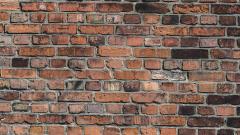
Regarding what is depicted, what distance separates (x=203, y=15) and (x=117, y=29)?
1.99 ft

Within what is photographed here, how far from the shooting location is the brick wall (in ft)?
7.91

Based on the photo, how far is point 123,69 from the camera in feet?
7.92

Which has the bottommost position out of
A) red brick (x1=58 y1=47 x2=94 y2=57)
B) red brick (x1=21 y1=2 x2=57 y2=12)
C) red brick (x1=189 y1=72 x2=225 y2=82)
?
red brick (x1=189 y1=72 x2=225 y2=82)

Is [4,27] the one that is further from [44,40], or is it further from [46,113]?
[46,113]

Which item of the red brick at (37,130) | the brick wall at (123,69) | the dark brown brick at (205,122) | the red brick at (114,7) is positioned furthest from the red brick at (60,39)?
the dark brown brick at (205,122)

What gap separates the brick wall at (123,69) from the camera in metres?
2.41

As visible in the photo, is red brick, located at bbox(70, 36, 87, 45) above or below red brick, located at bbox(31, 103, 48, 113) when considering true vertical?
above

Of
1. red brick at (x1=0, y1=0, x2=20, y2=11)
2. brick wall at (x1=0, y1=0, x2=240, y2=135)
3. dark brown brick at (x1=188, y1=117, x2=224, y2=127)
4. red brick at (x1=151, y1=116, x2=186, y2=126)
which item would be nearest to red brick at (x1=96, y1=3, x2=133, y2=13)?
brick wall at (x1=0, y1=0, x2=240, y2=135)

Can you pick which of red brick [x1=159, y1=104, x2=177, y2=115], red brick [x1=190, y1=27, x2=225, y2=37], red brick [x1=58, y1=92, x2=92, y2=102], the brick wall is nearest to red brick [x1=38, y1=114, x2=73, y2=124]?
the brick wall

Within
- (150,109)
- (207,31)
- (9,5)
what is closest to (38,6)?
(9,5)

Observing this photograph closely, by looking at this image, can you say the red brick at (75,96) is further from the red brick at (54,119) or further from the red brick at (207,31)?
the red brick at (207,31)

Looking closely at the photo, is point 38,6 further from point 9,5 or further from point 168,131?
point 168,131

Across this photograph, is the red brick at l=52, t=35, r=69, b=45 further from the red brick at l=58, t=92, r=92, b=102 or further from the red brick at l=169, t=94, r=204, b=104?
the red brick at l=169, t=94, r=204, b=104

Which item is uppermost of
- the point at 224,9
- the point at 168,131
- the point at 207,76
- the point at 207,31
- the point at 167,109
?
the point at 224,9
